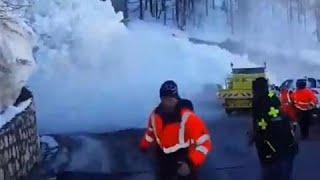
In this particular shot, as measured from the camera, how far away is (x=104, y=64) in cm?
3969

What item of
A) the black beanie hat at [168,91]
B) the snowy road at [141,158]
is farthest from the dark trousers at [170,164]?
the snowy road at [141,158]

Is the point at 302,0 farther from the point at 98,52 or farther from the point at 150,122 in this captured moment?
the point at 150,122

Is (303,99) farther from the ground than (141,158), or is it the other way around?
(303,99)

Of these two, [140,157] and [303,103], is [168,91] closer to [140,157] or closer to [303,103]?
[140,157]

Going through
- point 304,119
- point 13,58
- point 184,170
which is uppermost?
point 13,58

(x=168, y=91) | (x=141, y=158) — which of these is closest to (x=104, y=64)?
(x=141, y=158)

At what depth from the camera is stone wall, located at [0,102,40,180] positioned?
10.8 metres

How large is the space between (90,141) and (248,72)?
1313 cm

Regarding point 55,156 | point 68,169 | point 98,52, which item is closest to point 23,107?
point 68,169

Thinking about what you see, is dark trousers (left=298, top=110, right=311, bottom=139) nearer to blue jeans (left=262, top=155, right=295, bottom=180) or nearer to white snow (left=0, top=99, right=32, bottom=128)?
white snow (left=0, top=99, right=32, bottom=128)

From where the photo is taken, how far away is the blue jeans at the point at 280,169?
28.1 feet

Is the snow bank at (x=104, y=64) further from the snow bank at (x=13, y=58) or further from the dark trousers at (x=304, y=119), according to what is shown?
the snow bank at (x=13, y=58)

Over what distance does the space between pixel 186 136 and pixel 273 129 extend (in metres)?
1.21

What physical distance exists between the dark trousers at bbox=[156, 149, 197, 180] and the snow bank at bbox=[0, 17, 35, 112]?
509cm
